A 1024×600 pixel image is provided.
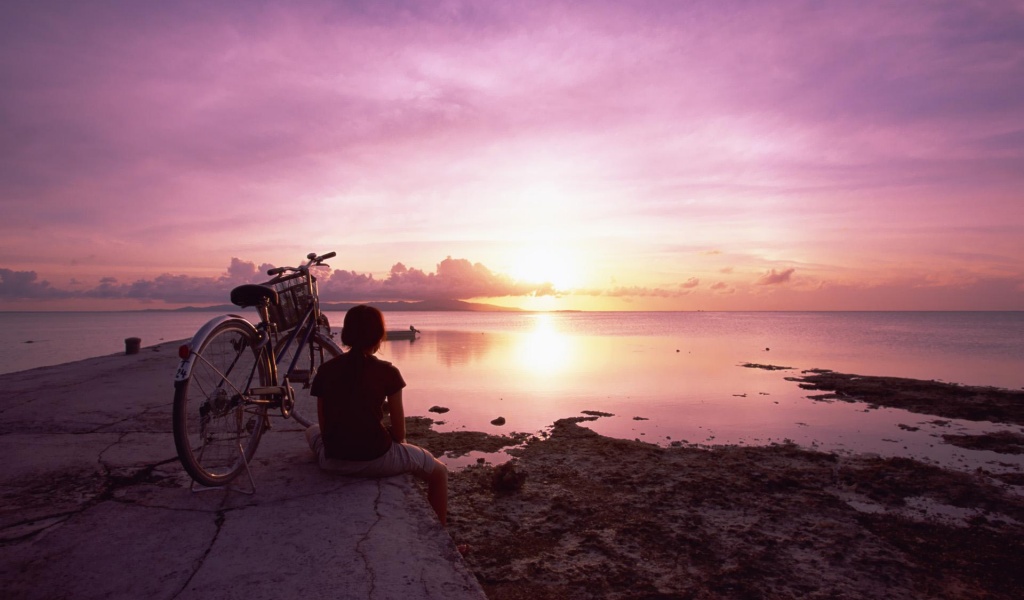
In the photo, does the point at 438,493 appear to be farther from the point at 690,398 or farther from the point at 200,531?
the point at 690,398

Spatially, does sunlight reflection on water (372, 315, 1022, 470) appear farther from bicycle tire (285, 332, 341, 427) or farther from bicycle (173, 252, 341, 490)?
bicycle (173, 252, 341, 490)

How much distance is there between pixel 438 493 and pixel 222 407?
1815 mm

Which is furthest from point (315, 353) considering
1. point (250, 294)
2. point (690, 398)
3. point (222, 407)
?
point (690, 398)

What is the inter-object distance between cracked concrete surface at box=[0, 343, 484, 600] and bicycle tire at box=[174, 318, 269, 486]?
0.74ft

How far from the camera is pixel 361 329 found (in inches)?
149

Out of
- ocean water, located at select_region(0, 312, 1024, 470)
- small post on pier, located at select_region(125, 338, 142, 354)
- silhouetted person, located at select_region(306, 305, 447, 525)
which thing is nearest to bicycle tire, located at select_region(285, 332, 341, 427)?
silhouetted person, located at select_region(306, 305, 447, 525)

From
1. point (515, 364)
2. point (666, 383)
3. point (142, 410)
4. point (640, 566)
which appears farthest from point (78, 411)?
point (515, 364)

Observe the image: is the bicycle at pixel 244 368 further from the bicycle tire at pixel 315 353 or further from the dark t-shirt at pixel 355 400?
the dark t-shirt at pixel 355 400

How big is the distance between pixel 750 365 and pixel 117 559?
95.3 ft

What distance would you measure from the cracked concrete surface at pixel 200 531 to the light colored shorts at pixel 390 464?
0.29 ft

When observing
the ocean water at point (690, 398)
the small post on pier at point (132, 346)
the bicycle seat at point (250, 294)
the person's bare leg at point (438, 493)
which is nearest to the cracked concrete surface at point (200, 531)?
the person's bare leg at point (438, 493)

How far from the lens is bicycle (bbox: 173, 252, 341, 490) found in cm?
359

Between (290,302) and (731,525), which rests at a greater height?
(290,302)

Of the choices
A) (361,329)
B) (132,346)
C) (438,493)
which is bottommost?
(132,346)
